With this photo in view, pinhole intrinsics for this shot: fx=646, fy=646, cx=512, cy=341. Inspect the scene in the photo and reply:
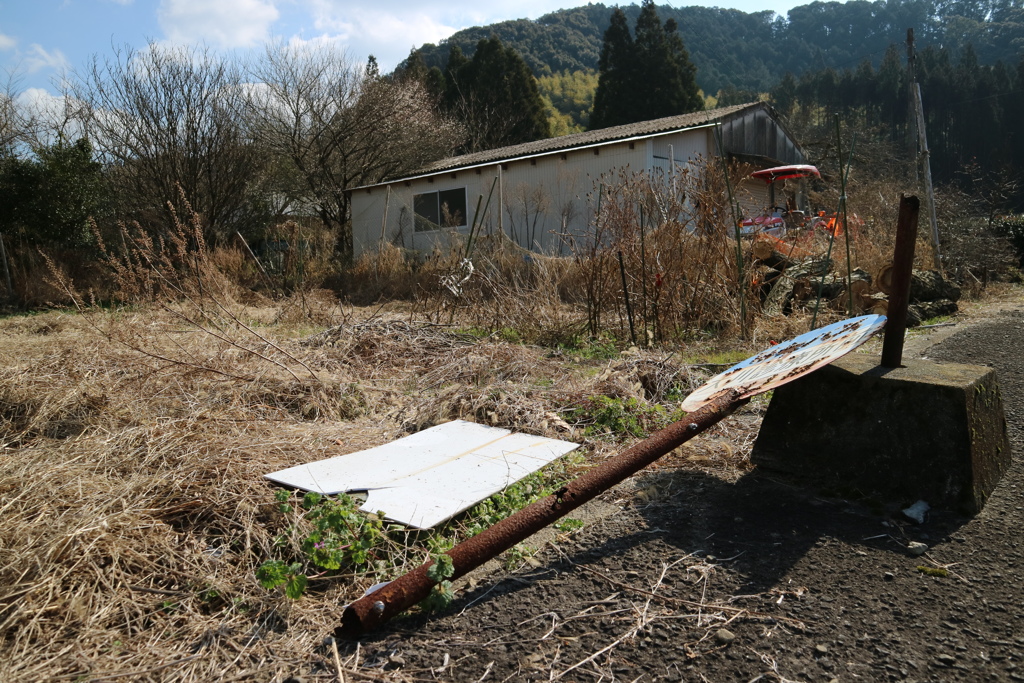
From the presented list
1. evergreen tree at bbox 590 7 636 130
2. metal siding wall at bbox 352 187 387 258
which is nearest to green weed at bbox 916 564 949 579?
metal siding wall at bbox 352 187 387 258

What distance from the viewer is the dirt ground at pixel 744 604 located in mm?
1682

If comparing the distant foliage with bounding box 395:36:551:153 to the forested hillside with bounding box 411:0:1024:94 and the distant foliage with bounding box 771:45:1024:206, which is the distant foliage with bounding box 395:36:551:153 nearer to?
the distant foliage with bounding box 771:45:1024:206

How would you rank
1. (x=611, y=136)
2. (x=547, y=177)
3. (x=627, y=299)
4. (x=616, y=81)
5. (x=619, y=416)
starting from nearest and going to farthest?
(x=619, y=416)
(x=627, y=299)
(x=547, y=177)
(x=611, y=136)
(x=616, y=81)

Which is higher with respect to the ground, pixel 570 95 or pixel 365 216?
pixel 570 95

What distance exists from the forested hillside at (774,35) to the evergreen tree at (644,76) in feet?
87.1

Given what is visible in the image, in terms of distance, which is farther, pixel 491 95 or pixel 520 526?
pixel 491 95

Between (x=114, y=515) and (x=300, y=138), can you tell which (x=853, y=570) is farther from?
(x=300, y=138)

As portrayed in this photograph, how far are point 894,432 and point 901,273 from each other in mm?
662

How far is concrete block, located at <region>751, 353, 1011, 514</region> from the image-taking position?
8.15 ft

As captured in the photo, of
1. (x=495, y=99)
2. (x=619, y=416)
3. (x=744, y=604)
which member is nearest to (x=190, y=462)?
(x=744, y=604)

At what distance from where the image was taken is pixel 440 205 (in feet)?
60.3

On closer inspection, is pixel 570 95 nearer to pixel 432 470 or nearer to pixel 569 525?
pixel 432 470

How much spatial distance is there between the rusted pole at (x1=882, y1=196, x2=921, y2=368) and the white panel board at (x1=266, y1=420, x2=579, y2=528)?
4.99ft

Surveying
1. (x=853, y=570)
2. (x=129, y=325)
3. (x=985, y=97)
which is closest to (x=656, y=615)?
(x=853, y=570)
